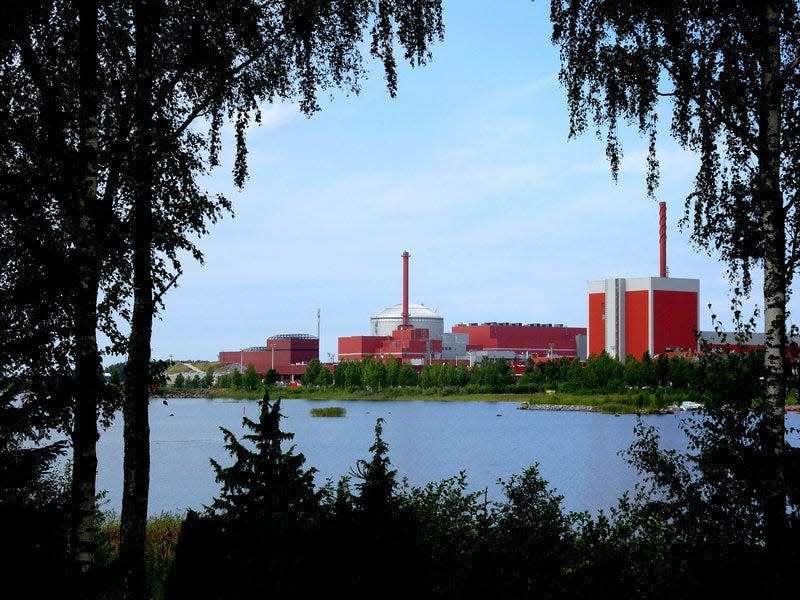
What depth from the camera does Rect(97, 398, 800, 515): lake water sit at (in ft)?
98.1

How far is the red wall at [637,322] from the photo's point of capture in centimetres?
10538

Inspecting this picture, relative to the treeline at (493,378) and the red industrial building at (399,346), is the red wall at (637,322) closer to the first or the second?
the treeline at (493,378)

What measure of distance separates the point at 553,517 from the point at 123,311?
197 inches

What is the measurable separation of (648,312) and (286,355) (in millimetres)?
66114

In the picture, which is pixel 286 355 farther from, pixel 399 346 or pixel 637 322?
pixel 637 322

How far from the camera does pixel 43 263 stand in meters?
7.62

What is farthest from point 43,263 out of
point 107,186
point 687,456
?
point 687,456

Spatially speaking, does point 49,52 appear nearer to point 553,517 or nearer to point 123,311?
point 123,311


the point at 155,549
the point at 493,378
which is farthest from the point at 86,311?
the point at 493,378

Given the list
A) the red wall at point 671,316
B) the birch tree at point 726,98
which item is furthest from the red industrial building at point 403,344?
the birch tree at point 726,98

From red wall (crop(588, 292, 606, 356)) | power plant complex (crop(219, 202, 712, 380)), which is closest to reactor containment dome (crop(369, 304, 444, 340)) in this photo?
power plant complex (crop(219, 202, 712, 380))

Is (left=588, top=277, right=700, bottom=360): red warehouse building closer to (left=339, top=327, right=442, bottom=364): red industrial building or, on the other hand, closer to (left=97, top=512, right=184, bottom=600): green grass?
(left=339, top=327, right=442, bottom=364): red industrial building

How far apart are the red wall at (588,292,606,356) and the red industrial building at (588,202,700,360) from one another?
0.13 m

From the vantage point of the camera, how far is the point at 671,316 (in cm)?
10538
